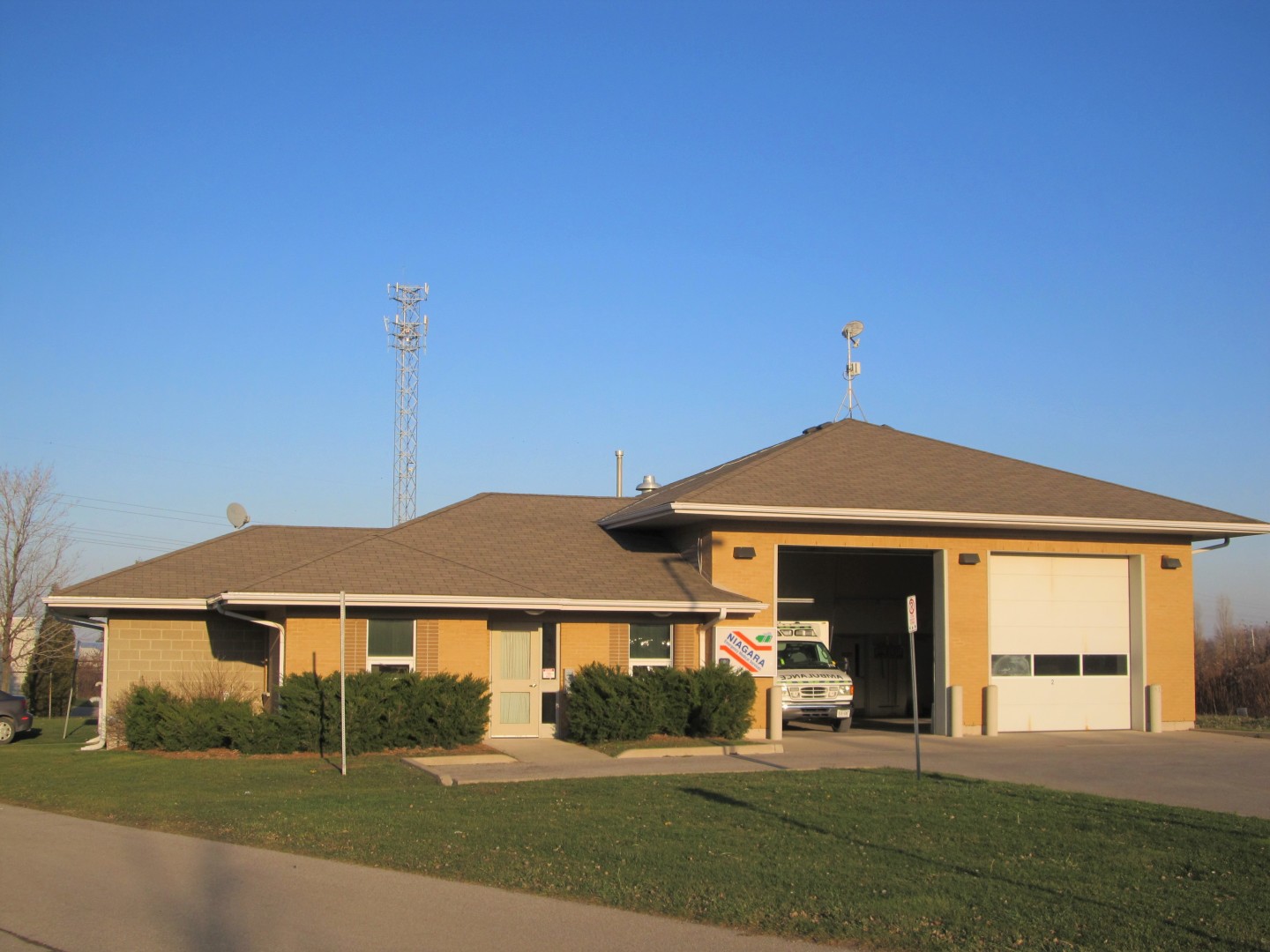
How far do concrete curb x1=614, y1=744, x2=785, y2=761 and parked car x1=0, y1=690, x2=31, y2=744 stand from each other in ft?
48.8

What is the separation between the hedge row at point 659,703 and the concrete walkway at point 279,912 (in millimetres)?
10115

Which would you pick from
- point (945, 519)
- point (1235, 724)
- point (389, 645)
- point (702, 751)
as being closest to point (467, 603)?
point (389, 645)

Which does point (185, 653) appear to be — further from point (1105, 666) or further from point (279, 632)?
point (1105, 666)

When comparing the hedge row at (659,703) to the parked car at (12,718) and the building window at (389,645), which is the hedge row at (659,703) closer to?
the building window at (389,645)

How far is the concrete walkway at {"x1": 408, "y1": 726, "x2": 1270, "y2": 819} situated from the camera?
1619cm

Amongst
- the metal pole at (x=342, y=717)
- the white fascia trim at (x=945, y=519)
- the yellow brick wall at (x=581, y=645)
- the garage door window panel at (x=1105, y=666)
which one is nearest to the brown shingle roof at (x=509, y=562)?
the yellow brick wall at (x=581, y=645)

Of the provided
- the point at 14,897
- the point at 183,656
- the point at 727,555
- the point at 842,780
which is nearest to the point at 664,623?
the point at 727,555

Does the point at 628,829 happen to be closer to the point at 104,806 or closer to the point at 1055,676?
the point at 104,806

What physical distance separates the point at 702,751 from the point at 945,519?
666 cm

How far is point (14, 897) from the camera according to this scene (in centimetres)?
953

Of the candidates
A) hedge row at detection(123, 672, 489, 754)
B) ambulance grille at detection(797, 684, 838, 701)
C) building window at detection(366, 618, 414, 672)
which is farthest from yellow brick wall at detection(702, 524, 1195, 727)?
building window at detection(366, 618, 414, 672)

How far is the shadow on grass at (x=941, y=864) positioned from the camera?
8.23m

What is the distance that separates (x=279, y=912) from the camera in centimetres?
898

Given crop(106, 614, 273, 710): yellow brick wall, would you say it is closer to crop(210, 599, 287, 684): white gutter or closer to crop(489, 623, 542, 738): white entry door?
crop(210, 599, 287, 684): white gutter
